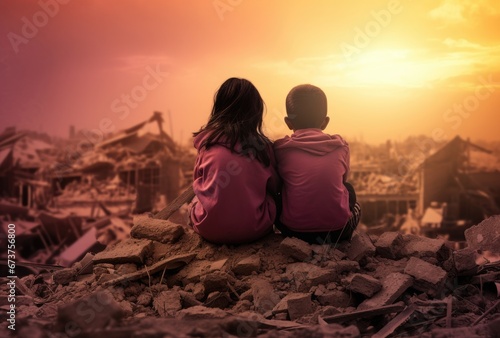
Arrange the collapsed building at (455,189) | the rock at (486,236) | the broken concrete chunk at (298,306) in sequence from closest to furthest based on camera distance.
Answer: the broken concrete chunk at (298,306) → the rock at (486,236) → the collapsed building at (455,189)

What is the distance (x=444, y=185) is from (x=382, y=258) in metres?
4.11

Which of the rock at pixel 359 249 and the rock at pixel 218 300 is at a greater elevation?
the rock at pixel 359 249

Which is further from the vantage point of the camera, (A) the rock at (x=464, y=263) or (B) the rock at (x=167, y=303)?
(A) the rock at (x=464, y=263)

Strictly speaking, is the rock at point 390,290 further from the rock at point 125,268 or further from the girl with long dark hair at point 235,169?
the rock at point 125,268

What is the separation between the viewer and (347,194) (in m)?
3.75

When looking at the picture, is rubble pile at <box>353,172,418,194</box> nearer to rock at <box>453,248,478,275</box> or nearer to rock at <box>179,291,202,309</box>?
rock at <box>453,248,478,275</box>

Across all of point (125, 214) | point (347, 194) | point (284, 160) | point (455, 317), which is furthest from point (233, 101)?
point (125, 214)

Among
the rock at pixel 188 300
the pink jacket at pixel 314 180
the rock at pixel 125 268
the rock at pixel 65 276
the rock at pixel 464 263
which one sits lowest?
the rock at pixel 65 276

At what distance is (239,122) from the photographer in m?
3.59

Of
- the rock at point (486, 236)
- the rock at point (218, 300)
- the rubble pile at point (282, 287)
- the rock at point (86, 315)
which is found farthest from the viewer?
the rock at point (486, 236)

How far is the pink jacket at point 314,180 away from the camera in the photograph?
3.59 m

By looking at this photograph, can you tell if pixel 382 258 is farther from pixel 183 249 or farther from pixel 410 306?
pixel 183 249

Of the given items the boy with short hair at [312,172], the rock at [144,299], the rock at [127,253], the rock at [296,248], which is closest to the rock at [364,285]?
the rock at [296,248]

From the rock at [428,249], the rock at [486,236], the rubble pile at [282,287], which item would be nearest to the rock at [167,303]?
the rubble pile at [282,287]
